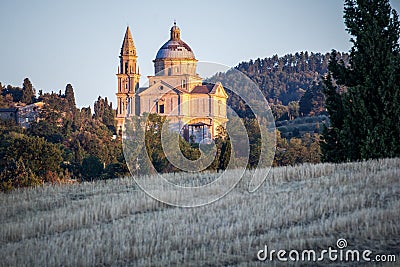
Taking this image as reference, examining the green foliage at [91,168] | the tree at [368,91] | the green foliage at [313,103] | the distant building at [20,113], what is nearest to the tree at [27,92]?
the distant building at [20,113]

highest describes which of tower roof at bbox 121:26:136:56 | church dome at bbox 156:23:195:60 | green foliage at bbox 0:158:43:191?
tower roof at bbox 121:26:136:56

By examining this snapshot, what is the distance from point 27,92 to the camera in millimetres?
112500

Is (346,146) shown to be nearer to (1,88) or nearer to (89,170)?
(89,170)

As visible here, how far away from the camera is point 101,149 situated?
57.9 meters

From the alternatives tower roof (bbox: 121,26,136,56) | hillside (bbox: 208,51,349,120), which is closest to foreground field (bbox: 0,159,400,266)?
tower roof (bbox: 121,26,136,56)

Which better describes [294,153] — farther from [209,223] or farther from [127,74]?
[127,74]

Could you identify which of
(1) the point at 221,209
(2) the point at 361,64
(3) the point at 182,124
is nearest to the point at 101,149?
(3) the point at 182,124

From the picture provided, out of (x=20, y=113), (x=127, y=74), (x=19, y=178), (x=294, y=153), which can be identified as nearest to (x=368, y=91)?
(x=19, y=178)

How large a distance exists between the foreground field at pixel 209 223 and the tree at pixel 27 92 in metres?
99.5

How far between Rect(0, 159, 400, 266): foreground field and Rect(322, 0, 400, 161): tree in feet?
17.5

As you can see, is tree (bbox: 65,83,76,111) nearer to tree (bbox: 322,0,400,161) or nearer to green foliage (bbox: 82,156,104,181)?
green foliage (bbox: 82,156,104,181)

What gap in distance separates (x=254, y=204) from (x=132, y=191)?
4.63 metres

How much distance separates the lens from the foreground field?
8.47 meters

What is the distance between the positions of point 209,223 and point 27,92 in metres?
107
